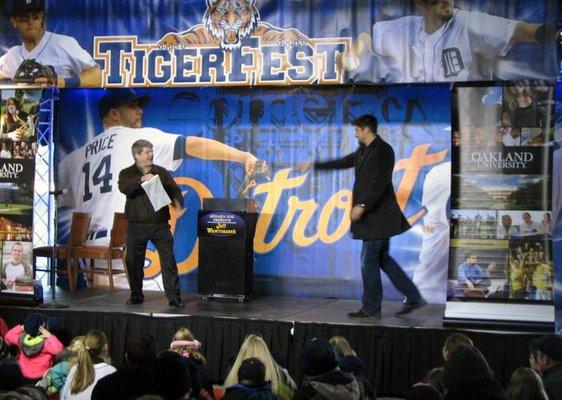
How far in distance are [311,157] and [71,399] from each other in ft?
18.9

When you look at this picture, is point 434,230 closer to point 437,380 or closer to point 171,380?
point 437,380

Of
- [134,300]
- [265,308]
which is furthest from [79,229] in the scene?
[265,308]

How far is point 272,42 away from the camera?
33.7 feet

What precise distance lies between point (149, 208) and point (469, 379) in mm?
5690

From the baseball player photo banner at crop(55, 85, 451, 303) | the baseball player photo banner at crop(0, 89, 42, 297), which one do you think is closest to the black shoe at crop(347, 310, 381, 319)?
the baseball player photo banner at crop(55, 85, 451, 303)

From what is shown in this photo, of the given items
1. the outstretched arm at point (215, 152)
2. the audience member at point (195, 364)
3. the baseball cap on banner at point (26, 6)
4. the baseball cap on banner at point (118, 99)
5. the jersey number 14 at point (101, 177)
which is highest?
the baseball cap on banner at point (26, 6)

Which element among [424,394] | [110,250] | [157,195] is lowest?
[424,394]

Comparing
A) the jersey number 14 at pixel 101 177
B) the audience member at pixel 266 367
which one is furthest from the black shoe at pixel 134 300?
the audience member at pixel 266 367

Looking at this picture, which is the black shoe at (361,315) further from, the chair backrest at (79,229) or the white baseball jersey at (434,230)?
the chair backrest at (79,229)

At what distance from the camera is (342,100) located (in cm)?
1138

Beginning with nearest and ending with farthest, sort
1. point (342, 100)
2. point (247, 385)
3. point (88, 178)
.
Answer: point (247, 385) < point (342, 100) < point (88, 178)

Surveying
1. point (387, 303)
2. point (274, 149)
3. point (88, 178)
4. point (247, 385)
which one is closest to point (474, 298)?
point (387, 303)

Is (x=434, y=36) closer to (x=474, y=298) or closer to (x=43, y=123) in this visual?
(x=474, y=298)

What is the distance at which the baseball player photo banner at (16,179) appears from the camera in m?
10.7
